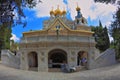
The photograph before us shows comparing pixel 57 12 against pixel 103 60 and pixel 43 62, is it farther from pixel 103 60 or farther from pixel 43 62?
pixel 43 62

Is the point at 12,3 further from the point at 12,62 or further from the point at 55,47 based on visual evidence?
the point at 12,62

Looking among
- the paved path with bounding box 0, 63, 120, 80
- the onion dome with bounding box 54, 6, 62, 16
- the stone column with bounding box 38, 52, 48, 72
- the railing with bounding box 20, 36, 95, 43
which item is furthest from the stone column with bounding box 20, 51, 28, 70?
the onion dome with bounding box 54, 6, 62, 16

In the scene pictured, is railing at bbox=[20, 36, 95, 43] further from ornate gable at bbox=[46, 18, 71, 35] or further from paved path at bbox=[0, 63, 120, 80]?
paved path at bbox=[0, 63, 120, 80]

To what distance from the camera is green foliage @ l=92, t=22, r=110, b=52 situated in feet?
180

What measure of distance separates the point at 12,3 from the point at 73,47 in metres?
14.4

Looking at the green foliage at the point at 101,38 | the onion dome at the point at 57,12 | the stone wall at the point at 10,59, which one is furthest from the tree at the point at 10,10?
the green foliage at the point at 101,38

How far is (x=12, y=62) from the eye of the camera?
3275 centimetres

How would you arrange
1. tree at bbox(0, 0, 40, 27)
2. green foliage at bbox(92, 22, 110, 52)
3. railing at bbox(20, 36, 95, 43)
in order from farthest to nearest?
green foliage at bbox(92, 22, 110, 52)
railing at bbox(20, 36, 95, 43)
tree at bbox(0, 0, 40, 27)

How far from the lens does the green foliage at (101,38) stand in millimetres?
54906

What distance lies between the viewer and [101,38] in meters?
56.0

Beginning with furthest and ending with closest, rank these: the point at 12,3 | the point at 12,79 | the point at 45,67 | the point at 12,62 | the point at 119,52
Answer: the point at 119,52, the point at 12,62, the point at 45,67, the point at 12,79, the point at 12,3

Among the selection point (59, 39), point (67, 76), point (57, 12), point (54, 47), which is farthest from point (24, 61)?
point (57, 12)

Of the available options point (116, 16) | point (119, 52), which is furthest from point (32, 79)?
point (119, 52)

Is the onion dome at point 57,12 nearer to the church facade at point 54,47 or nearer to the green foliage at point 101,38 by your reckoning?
the green foliage at point 101,38
